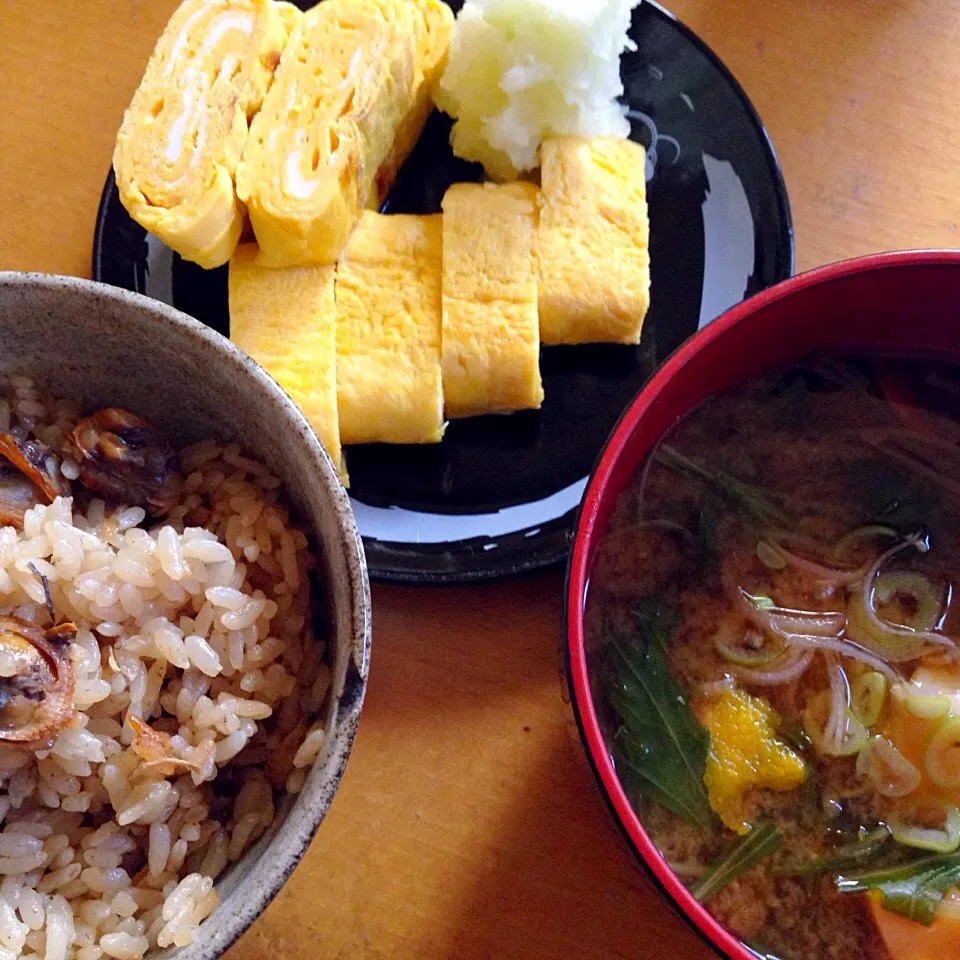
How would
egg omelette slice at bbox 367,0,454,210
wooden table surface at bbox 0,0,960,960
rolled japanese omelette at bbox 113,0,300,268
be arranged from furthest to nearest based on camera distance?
egg omelette slice at bbox 367,0,454,210, rolled japanese omelette at bbox 113,0,300,268, wooden table surface at bbox 0,0,960,960

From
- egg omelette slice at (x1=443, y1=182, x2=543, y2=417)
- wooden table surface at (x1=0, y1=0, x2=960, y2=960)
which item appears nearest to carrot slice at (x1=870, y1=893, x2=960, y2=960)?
wooden table surface at (x1=0, y1=0, x2=960, y2=960)

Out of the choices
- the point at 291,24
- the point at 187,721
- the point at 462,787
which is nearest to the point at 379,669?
the point at 462,787

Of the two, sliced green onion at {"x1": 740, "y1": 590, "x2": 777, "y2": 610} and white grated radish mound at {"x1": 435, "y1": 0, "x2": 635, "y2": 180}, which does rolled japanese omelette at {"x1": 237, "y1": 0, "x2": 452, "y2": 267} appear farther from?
sliced green onion at {"x1": 740, "y1": 590, "x2": 777, "y2": 610}

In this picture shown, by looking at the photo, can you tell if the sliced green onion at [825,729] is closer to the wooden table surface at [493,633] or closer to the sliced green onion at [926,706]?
the sliced green onion at [926,706]

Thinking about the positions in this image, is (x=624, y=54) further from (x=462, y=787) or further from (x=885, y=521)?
(x=462, y=787)

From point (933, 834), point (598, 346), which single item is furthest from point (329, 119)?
point (933, 834)

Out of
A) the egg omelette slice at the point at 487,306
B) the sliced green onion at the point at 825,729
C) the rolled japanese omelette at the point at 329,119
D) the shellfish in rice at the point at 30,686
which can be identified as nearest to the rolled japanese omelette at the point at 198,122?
the rolled japanese omelette at the point at 329,119

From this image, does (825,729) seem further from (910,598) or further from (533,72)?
(533,72)
